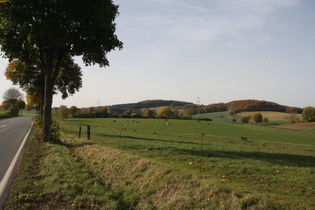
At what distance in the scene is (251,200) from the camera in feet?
16.3

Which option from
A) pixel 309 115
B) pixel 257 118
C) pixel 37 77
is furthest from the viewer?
pixel 257 118

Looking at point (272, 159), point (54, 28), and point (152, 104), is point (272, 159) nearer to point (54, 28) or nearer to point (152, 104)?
point (54, 28)

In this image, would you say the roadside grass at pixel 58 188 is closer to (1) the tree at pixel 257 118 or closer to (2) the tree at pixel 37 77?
(2) the tree at pixel 37 77

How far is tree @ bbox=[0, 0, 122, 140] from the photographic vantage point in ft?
42.0

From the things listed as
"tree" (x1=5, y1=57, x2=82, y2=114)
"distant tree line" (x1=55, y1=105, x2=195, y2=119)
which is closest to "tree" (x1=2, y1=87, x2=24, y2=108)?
"distant tree line" (x1=55, y1=105, x2=195, y2=119)

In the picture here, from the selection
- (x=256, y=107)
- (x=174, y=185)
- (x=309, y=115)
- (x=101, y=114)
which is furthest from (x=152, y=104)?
(x=174, y=185)

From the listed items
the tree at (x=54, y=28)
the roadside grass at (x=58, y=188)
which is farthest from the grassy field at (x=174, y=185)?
the tree at (x=54, y=28)

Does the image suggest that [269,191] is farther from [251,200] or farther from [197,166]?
[197,166]

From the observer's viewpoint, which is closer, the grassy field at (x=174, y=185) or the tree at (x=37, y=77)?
the grassy field at (x=174, y=185)

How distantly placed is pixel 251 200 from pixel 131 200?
2.82 m

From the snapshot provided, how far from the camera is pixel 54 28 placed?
13.1 m

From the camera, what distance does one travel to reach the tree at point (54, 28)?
12.8m

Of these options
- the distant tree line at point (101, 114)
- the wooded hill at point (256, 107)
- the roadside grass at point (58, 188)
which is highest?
the wooded hill at point (256, 107)

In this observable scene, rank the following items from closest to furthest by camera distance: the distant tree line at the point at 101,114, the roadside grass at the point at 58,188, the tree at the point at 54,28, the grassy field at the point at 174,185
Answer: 1. the grassy field at the point at 174,185
2. the roadside grass at the point at 58,188
3. the tree at the point at 54,28
4. the distant tree line at the point at 101,114
